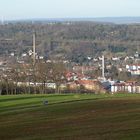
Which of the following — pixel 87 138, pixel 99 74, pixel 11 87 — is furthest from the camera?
pixel 99 74

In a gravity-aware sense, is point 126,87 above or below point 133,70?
above

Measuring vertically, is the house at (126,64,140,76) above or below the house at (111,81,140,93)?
below

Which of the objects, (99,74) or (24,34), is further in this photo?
(24,34)

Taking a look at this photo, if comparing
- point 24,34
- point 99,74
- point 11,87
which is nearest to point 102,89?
point 11,87

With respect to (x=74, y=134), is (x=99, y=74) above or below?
below

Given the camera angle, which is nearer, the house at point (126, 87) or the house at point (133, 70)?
the house at point (126, 87)

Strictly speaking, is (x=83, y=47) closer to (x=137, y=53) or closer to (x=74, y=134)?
(x=137, y=53)

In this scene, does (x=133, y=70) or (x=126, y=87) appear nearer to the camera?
(x=126, y=87)

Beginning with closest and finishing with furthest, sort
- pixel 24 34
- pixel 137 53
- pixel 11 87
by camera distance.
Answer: pixel 11 87 < pixel 137 53 < pixel 24 34

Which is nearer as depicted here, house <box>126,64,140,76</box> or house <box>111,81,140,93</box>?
house <box>111,81,140,93</box>

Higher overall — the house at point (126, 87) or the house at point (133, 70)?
the house at point (126, 87)
